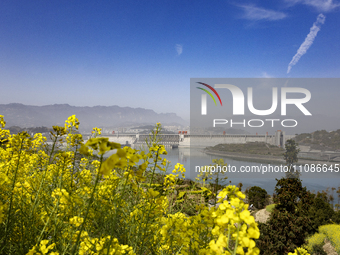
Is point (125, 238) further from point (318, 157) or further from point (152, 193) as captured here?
point (318, 157)

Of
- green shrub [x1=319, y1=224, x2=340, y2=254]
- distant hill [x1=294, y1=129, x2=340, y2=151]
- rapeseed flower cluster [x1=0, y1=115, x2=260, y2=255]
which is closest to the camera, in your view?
rapeseed flower cluster [x1=0, y1=115, x2=260, y2=255]

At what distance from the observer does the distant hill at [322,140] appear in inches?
1906

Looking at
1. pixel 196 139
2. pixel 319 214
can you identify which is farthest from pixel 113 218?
pixel 196 139

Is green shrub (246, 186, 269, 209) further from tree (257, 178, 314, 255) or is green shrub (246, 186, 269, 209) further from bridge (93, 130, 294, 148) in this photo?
bridge (93, 130, 294, 148)

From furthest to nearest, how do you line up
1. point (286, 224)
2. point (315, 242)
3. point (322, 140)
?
point (322, 140), point (315, 242), point (286, 224)

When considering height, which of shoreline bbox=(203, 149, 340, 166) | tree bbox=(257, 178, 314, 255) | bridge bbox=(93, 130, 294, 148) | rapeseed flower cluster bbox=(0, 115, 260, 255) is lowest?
Result: shoreline bbox=(203, 149, 340, 166)

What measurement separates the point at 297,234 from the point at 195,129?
87.9 m

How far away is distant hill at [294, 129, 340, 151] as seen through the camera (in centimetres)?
4841

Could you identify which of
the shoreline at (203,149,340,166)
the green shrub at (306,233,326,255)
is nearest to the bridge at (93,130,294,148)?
the shoreline at (203,149,340,166)

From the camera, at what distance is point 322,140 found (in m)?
50.8

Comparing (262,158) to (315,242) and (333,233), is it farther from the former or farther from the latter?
(315,242)

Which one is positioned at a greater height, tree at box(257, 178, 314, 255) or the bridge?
tree at box(257, 178, 314, 255)

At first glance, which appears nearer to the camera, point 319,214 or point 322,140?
point 319,214

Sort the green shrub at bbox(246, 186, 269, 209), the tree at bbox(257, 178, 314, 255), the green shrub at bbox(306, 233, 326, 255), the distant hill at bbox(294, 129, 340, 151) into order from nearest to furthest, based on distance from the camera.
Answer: the tree at bbox(257, 178, 314, 255), the green shrub at bbox(306, 233, 326, 255), the green shrub at bbox(246, 186, 269, 209), the distant hill at bbox(294, 129, 340, 151)
